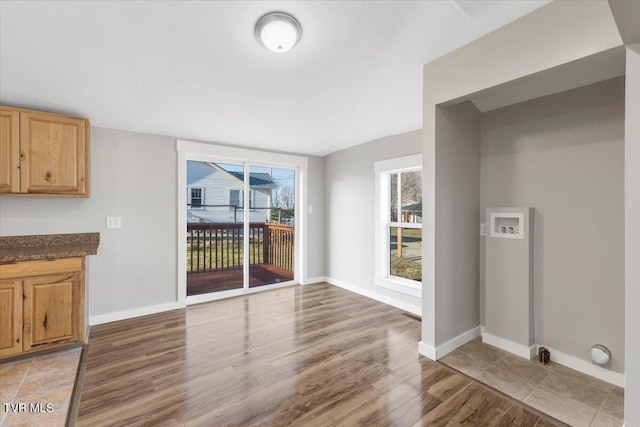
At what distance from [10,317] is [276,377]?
90.2 inches

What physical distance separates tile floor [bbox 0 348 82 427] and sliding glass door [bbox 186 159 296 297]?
5.23 feet

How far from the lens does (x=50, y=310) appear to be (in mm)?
2477

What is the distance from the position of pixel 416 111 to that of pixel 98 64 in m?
2.80

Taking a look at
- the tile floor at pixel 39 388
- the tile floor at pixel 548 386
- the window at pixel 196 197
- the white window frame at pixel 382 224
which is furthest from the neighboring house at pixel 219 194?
the tile floor at pixel 548 386

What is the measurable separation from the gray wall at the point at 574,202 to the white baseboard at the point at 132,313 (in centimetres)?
397

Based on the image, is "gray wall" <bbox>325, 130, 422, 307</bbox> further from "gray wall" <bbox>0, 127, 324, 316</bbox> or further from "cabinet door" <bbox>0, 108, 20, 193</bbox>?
"cabinet door" <bbox>0, 108, 20, 193</bbox>

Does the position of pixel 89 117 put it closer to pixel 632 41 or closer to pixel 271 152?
pixel 271 152

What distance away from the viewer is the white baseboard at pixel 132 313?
10.4 ft

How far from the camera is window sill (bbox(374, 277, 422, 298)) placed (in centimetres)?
347

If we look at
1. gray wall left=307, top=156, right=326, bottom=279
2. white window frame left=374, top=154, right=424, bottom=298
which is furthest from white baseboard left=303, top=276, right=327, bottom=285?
white window frame left=374, top=154, right=424, bottom=298

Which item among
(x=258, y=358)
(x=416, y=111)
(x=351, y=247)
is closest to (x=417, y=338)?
(x=258, y=358)

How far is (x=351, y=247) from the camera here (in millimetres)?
4465

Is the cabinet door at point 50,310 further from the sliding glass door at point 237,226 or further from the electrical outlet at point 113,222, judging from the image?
the sliding glass door at point 237,226

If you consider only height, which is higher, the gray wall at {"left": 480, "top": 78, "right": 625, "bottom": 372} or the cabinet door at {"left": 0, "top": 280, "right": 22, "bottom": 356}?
the gray wall at {"left": 480, "top": 78, "right": 625, "bottom": 372}
